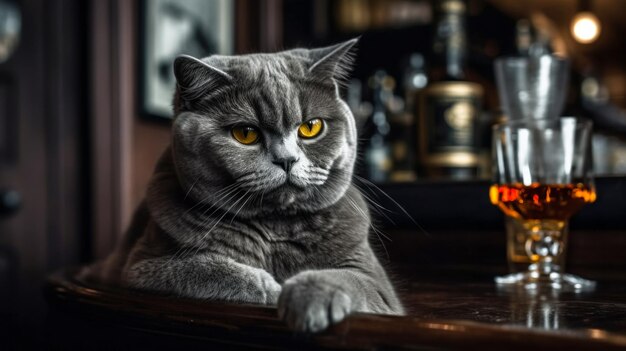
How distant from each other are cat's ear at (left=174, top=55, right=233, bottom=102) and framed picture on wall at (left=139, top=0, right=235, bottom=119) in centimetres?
139

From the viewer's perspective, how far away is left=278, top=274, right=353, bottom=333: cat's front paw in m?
0.49

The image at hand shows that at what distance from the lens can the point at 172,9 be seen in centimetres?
241

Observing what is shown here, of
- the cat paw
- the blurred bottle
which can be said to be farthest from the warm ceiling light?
the cat paw

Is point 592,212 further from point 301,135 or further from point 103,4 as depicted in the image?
point 103,4

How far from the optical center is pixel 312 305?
50 centimetres

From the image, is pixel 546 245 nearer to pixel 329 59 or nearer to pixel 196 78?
pixel 329 59

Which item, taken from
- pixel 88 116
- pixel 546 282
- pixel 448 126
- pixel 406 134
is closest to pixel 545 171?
pixel 546 282

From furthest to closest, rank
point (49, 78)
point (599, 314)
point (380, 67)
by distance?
1. point (380, 67)
2. point (49, 78)
3. point (599, 314)

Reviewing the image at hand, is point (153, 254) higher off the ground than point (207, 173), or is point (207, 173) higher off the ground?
point (207, 173)

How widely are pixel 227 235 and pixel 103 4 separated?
158cm

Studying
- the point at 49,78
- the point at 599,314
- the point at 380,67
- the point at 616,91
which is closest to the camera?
the point at 599,314

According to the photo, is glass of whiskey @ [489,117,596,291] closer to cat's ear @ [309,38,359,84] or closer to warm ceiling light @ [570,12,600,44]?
cat's ear @ [309,38,359,84]

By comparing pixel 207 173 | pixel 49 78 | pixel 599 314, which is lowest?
pixel 599 314

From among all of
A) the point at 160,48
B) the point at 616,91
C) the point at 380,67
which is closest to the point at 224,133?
the point at 160,48
